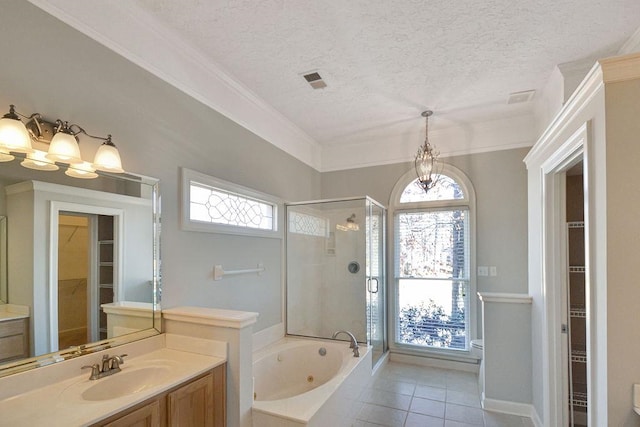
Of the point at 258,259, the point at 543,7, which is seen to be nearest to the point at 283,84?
the point at 258,259

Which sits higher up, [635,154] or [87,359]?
[635,154]

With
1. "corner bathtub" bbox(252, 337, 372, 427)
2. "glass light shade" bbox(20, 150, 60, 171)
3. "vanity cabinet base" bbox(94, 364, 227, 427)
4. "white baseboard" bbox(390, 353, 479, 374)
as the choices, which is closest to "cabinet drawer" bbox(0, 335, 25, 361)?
"vanity cabinet base" bbox(94, 364, 227, 427)

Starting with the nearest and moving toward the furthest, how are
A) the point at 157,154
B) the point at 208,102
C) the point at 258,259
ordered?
1. the point at 157,154
2. the point at 208,102
3. the point at 258,259

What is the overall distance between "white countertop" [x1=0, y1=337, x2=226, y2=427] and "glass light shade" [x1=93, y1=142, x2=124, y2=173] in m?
1.02

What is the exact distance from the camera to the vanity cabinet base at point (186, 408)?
1370 mm

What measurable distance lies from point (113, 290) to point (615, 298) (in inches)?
103

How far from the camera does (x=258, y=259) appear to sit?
10.4ft

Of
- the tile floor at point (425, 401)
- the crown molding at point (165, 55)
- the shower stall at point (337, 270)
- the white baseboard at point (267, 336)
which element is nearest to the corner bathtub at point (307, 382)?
the white baseboard at point (267, 336)

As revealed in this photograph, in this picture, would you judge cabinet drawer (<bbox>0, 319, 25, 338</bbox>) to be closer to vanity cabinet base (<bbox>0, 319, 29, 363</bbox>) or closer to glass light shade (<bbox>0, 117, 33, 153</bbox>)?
vanity cabinet base (<bbox>0, 319, 29, 363</bbox>)

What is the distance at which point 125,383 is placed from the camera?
66.6 inches

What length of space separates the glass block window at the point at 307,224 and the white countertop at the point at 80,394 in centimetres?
198

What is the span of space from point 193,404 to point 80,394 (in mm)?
521

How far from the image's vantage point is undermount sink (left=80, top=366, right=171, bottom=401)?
1.55m

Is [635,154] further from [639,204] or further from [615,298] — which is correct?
[615,298]
